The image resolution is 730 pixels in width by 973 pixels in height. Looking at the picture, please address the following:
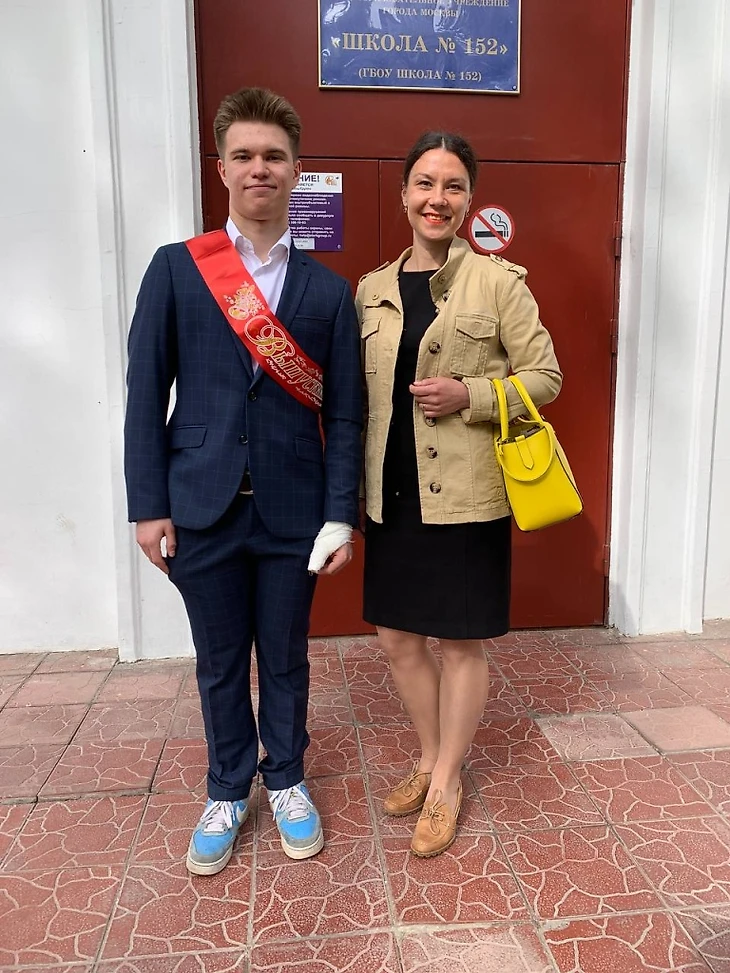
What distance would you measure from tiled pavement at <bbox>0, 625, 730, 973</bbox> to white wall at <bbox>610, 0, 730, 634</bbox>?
63 centimetres

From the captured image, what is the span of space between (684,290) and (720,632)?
173 centimetres

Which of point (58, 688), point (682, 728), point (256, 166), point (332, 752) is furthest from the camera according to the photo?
point (58, 688)

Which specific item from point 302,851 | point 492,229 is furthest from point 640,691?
point 492,229

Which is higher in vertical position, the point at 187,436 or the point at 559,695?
the point at 187,436

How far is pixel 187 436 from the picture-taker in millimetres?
1983

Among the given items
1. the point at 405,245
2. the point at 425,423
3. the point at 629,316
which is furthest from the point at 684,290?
the point at 425,423

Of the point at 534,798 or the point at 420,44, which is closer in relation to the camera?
the point at 534,798

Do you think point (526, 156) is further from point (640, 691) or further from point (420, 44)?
point (640, 691)

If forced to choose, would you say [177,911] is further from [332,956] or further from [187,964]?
[332,956]

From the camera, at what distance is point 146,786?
2512 mm

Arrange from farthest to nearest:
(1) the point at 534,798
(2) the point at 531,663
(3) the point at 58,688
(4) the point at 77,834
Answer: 1. (2) the point at 531,663
2. (3) the point at 58,688
3. (1) the point at 534,798
4. (4) the point at 77,834

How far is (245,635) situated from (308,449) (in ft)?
1.87

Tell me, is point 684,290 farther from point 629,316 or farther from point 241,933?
point 241,933

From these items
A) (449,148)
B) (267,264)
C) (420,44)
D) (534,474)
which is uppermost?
(420,44)
